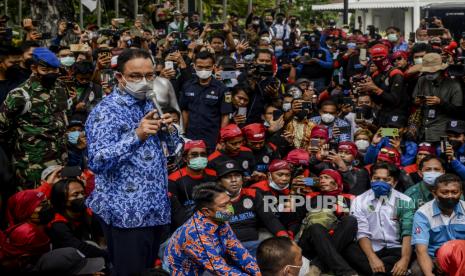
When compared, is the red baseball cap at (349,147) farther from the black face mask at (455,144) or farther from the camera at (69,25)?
the camera at (69,25)

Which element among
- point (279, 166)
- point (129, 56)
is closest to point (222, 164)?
point (279, 166)

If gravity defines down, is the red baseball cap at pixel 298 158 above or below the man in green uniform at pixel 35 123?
below

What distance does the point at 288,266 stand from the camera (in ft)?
13.8

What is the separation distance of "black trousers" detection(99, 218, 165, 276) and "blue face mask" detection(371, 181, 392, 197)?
3112 mm

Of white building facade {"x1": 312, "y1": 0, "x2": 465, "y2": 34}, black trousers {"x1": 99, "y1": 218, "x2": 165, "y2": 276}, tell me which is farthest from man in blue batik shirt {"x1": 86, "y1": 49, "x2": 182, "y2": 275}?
white building facade {"x1": 312, "y1": 0, "x2": 465, "y2": 34}

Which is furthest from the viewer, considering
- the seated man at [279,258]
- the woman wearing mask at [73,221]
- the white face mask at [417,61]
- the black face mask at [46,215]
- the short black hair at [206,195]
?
the white face mask at [417,61]

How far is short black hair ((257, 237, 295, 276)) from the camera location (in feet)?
13.9

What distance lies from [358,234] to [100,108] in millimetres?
3479

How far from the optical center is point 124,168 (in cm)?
433

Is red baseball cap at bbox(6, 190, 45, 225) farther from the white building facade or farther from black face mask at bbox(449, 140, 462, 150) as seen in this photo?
the white building facade

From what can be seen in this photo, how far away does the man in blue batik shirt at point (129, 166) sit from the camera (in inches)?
169

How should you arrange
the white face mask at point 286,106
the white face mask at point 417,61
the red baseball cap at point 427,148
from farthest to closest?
the white face mask at point 417,61 < the white face mask at point 286,106 < the red baseball cap at point 427,148

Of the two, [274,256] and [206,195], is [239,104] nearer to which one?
[206,195]

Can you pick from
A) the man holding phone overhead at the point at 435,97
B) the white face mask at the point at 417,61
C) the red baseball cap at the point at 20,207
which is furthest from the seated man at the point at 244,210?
the white face mask at the point at 417,61
